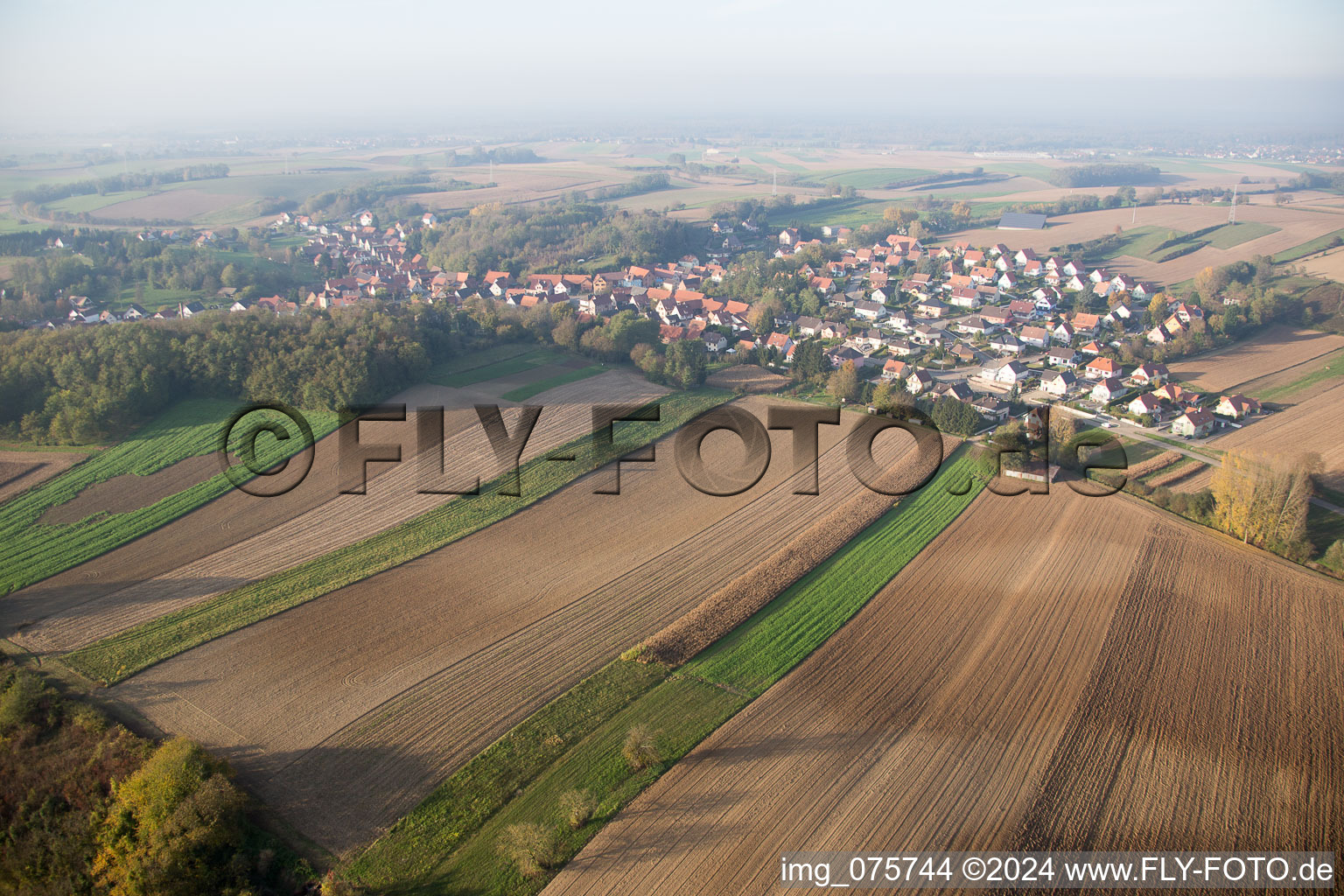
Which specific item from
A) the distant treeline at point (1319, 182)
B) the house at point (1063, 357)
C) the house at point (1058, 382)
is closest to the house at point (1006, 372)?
the house at point (1058, 382)

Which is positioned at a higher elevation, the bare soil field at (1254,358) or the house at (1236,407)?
the bare soil field at (1254,358)

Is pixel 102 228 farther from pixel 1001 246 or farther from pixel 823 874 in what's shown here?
pixel 823 874

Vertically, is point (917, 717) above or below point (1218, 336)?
below

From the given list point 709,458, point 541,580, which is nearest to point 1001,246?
point 709,458

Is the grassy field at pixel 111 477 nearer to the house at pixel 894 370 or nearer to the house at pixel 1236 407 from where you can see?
the house at pixel 894 370

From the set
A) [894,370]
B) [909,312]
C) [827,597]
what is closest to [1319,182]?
[909,312]

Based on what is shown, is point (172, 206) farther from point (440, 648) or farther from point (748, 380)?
point (440, 648)
